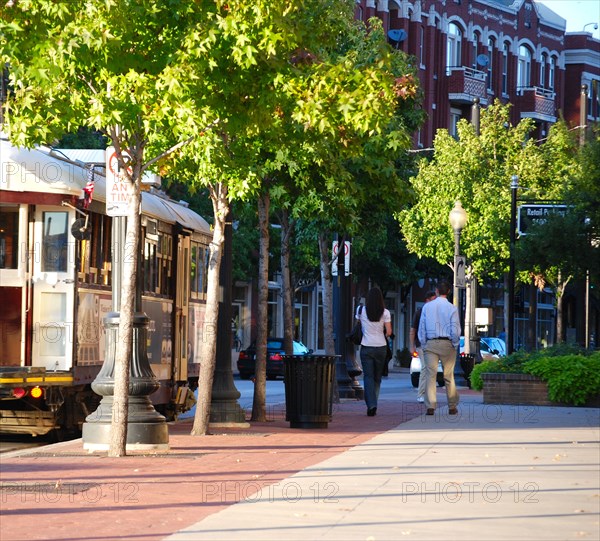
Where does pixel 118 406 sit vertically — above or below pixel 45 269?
below

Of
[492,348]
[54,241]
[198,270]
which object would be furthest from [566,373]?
[492,348]

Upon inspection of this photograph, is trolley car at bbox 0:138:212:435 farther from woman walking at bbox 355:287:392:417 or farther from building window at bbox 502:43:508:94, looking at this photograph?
building window at bbox 502:43:508:94

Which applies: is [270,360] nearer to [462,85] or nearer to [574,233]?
[574,233]

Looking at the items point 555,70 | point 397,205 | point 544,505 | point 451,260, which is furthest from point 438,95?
point 544,505

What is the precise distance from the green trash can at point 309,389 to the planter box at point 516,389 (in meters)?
6.42

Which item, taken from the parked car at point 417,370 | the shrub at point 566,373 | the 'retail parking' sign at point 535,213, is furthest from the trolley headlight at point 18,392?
the parked car at point 417,370

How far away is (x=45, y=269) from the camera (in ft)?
54.5

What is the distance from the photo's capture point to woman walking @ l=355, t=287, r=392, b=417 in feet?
67.5

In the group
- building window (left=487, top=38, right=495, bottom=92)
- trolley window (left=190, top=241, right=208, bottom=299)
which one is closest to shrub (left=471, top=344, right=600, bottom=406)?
trolley window (left=190, top=241, right=208, bottom=299)

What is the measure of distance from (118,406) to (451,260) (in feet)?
123

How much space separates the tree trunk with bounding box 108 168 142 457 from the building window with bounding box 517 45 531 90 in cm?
6055

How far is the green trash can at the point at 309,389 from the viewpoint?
18.0 m

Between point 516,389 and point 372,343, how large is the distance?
415cm

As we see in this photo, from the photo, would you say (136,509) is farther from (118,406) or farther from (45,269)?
(45,269)
